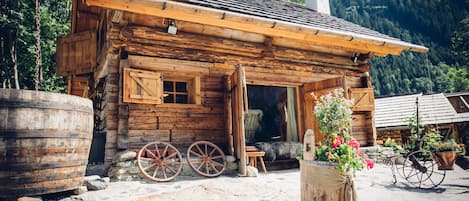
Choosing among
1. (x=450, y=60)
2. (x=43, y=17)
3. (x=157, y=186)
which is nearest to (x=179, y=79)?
(x=157, y=186)

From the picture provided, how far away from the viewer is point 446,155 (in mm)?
5016

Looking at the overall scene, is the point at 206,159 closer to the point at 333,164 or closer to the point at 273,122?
the point at 333,164

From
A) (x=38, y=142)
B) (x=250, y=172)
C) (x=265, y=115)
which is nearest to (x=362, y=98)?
A: (x=265, y=115)

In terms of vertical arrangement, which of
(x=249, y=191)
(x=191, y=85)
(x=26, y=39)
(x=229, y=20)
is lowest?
(x=249, y=191)

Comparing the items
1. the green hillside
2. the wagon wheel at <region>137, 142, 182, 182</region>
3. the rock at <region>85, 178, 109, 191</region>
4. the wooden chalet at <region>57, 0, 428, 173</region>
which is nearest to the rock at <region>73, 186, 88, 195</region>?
the rock at <region>85, 178, 109, 191</region>

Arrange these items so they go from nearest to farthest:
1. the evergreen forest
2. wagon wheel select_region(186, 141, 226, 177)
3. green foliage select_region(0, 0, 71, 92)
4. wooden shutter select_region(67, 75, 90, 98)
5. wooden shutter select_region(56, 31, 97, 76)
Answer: wagon wheel select_region(186, 141, 226, 177) → wooden shutter select_region(56, 31, 97, 76) → wooden shutter select_region(67, 75, 90, 98) → green foliage select_region(0, 0, 71, 92) → the evergreen forest

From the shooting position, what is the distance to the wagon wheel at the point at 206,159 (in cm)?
575

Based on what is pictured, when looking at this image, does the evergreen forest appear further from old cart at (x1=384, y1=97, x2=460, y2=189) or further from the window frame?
old cart at (x1=384, y1=97, x2=460, y2=189)

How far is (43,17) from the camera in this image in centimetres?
1507

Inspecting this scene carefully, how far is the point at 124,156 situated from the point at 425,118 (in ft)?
49.8

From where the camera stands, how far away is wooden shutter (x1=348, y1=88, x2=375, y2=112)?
8133mm

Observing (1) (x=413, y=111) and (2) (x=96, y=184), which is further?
(1) (x=413, y=111)

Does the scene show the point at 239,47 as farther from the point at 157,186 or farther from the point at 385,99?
the point at 385,99

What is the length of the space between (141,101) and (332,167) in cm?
383
